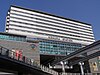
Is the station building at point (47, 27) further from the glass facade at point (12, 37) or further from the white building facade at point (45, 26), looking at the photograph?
the glass facade at point (12, 37)

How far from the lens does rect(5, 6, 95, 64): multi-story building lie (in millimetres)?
111438

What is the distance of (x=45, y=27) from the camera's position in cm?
12569

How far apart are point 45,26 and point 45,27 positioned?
857mm

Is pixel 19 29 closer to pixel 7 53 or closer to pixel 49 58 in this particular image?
pixel 49 58

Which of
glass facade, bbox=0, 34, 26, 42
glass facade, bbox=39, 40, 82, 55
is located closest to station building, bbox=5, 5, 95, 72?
glass facade, bbox=39, 40, 82, 55

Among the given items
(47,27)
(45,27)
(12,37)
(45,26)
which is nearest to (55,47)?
(12,37)

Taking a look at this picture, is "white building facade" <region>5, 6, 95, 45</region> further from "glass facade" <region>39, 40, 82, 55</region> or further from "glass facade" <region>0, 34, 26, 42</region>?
"glass facade" <region>0, 34, 26, 42</region>

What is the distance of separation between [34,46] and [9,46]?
28.0 ft

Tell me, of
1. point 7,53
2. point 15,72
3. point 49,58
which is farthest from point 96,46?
point 49,58

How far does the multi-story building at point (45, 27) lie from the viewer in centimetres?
11144

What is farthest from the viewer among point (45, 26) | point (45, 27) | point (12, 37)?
point (45, 26)

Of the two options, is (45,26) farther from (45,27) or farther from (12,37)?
(12,37)

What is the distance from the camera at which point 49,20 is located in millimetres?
130750

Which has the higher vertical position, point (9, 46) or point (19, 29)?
point (19, 29)
